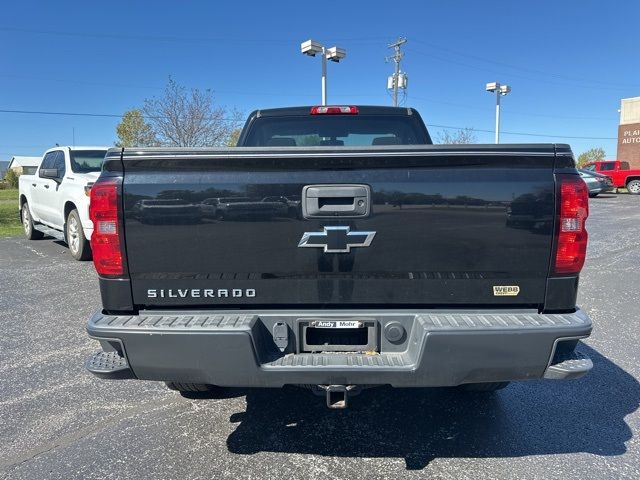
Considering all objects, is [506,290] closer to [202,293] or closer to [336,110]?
[202,293]

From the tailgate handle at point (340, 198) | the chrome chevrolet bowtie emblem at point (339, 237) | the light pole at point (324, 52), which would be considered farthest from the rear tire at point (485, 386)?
the light pole at point (324, 52)

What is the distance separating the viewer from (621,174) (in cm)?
2733

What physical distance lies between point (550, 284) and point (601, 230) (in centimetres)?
1247

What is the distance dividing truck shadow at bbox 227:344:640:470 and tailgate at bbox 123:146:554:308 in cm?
109

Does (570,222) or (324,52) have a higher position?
(324,52)

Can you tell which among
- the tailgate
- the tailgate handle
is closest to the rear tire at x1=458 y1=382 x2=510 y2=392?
the tailgate

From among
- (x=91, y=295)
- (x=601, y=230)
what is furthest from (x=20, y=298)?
(x=601, y=230)

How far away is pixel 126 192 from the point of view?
244 centimetres

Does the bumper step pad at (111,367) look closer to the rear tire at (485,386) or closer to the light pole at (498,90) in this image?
the rear tire at (485,386)

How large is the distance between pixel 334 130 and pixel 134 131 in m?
24.7

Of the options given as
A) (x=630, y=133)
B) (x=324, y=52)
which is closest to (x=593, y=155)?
(x=630, y=133)

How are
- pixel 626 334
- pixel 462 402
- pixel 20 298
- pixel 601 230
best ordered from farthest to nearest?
pixel 601 230 → pixel 20 298 → pixel 626 334 → pixel 462 402

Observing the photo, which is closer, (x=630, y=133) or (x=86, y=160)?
(x=86, y=160)

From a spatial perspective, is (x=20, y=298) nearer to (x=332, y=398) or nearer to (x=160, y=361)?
(x=160, y=361)
